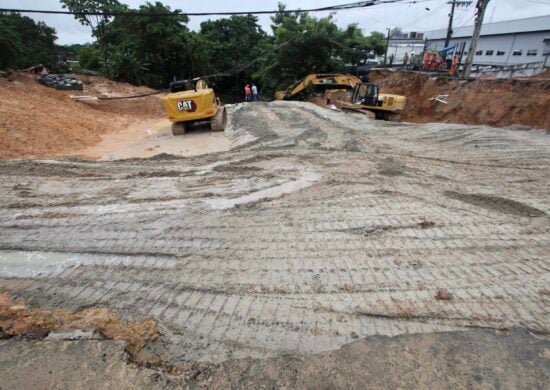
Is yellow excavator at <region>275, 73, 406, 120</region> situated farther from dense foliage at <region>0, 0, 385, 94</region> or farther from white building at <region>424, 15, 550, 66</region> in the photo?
white building at <region>424, 15, 550, 66</region>

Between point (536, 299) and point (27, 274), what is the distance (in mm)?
4828

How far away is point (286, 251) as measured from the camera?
132 inches

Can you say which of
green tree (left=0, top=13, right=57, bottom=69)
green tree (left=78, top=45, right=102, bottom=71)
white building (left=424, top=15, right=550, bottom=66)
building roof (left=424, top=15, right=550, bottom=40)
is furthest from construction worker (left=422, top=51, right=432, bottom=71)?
green tree (left=78, top=45, right=102, bottom=71)

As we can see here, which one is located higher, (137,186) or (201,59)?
(201,59)

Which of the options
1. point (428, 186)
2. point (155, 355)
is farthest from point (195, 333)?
point (428, 186)

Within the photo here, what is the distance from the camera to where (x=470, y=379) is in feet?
6.65

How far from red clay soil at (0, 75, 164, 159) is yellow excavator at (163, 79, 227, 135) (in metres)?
2.64

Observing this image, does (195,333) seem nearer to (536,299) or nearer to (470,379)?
(470,379)

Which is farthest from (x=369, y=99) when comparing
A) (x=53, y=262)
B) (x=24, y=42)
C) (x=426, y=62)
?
(x=24, y=42)

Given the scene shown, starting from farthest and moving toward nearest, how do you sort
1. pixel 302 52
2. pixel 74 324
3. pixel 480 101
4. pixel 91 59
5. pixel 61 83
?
pixel 91 59 → pixel 302 52 → pixel 61 83 → pixel 480 101 → pixel 74 324

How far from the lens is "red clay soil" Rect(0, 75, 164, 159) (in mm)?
8125

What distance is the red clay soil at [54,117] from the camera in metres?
8.12

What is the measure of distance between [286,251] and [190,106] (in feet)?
24.8

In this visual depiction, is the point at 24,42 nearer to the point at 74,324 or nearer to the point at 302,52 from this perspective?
the point at 302,52
